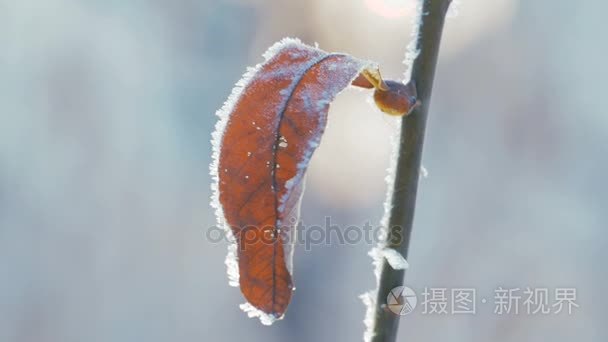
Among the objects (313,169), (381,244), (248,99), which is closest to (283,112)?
(248,99)

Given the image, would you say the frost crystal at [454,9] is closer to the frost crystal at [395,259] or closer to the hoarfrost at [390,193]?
the hoarfrost at [390,193]

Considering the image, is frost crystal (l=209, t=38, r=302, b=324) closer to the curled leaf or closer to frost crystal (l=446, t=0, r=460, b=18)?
the curled leaf

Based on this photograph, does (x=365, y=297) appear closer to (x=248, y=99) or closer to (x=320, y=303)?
(x=248, y=99)

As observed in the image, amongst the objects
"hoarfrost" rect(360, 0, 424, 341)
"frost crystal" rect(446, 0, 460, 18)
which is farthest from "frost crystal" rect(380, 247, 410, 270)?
"frost crystal" rect(446, 0, 460, 18)

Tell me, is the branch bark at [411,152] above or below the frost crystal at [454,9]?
below

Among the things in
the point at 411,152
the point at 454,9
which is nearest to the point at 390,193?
the point at 411,152

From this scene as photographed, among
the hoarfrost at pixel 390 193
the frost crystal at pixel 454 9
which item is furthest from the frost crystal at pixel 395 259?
the frost crystal at pixel 454 9
